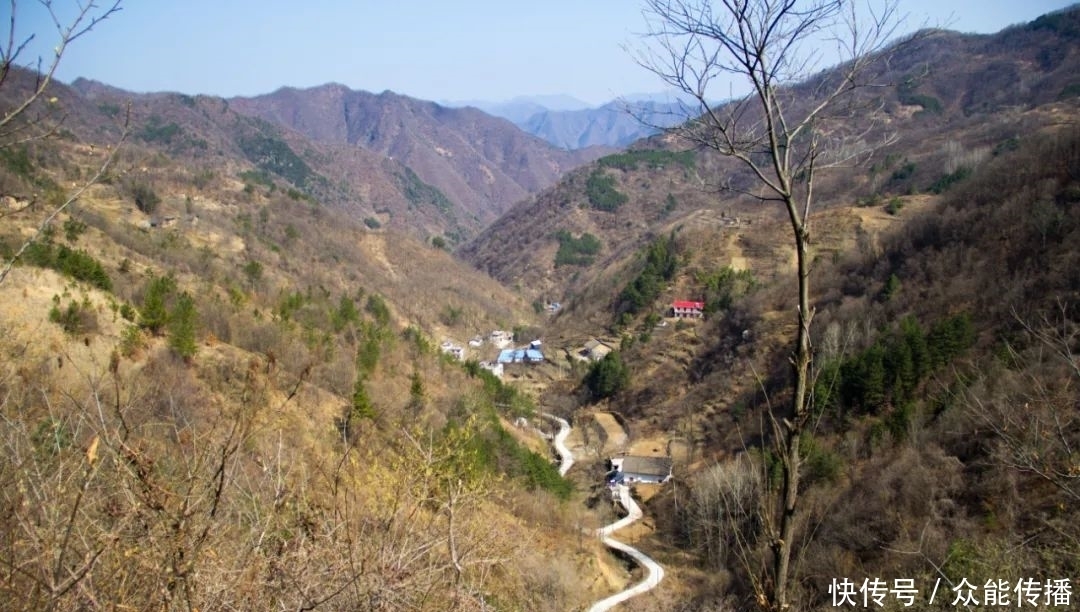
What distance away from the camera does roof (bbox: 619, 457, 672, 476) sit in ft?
101

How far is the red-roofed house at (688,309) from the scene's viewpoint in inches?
1986

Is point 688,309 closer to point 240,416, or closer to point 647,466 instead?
point 647,466

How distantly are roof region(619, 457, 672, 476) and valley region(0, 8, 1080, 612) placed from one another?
0.60 feet

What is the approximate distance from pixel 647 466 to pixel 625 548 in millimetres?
7874

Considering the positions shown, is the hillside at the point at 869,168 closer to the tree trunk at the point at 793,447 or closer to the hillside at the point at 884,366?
the hillside at the point at 884,366

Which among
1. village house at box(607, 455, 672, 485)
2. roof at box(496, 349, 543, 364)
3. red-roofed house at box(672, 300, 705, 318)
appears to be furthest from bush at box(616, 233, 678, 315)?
village house at box(607, 455, 672, 485)

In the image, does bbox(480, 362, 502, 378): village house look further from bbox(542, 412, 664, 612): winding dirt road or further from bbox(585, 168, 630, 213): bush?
bbox(585, 168, 630, 213): bush

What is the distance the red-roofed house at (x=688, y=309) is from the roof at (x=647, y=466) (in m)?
20.2

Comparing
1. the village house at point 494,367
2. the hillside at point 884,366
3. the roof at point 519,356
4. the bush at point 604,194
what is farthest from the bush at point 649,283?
the bush at point 604,194

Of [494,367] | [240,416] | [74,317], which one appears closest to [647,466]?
[74,317]

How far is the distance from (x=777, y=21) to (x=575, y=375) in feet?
157

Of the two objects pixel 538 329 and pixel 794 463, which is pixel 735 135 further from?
pixel 538 329

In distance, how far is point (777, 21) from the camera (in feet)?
9.16

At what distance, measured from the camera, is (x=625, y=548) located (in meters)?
24.1
